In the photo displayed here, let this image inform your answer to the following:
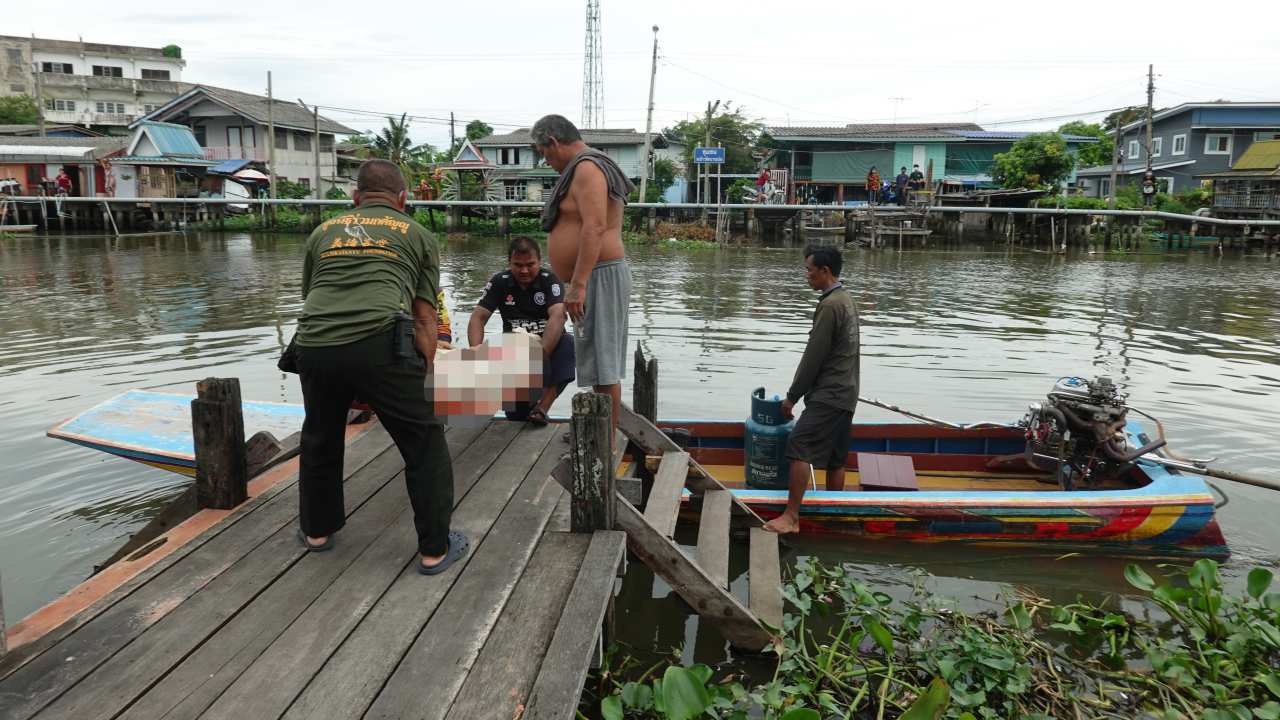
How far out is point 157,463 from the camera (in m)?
6.14

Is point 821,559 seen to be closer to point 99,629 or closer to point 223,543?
point 223,543

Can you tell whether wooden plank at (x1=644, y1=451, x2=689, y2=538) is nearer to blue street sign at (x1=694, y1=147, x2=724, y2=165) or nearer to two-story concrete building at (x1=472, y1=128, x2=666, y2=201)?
blue street sign at (x1=694, y1=147, x2=724, y2=165)

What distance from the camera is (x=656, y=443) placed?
5.81 metres

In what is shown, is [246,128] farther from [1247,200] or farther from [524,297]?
[1247,200]

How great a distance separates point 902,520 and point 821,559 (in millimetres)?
608

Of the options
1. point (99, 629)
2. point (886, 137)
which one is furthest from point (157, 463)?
point (886, 137)

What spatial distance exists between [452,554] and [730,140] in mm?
47506

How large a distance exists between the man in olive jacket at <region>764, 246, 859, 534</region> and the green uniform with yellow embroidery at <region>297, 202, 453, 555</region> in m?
2.66

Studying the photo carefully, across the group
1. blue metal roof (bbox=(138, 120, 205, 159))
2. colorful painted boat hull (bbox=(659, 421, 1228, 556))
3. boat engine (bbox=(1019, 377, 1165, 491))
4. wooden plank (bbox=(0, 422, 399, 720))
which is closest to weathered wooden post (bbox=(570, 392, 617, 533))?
wooden plank (bbox=(0, 422, 399, 720))

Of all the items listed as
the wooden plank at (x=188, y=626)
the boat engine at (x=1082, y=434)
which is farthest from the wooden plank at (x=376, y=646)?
the boat engine at (x=1082, y=434)

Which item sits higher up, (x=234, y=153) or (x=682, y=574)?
(x=234, y=153)

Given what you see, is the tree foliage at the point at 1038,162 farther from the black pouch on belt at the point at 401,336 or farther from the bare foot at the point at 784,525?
the black pouch on belt at the point at 401,336

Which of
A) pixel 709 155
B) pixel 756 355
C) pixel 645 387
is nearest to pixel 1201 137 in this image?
pixel 709 155

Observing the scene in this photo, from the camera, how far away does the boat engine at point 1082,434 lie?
5801 mm
